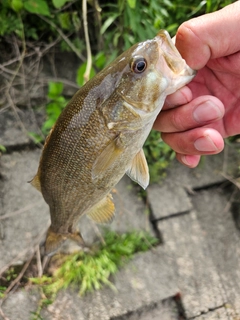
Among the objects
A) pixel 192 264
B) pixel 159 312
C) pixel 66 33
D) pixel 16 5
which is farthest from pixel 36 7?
pixel 159 312

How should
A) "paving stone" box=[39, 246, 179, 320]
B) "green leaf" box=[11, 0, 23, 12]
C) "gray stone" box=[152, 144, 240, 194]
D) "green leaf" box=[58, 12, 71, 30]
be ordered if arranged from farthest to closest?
"gray stone" box=[152, 144, 240, 194] < "green leaf" box=[58, 12, 71, 30] < "green leaf" box=[11, 0, 23, 12] < "paving stone" box=[39, 246, 179, 320]

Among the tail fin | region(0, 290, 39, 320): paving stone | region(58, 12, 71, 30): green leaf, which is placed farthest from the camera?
region(58, 12, 71, 30): green leaf

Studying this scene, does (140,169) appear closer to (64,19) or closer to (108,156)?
(108,156)

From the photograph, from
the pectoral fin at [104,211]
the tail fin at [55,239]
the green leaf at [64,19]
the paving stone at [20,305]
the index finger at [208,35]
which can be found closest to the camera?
the index finger at [208,35]

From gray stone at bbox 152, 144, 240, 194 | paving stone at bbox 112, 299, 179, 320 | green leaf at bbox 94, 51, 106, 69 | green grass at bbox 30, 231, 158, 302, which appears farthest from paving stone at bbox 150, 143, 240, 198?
green leaf at bbox 94, 51, 106, 69

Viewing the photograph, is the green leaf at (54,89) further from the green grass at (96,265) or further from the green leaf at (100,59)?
the green grass at (96,265)

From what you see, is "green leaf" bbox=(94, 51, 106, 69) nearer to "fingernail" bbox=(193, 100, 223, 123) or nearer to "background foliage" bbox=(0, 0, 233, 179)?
"background foliage" bbox=(0, 0, 233, 179)

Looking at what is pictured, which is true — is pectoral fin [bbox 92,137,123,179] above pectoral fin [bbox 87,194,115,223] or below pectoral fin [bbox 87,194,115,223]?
above

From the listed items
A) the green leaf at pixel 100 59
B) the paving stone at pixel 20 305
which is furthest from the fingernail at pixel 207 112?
the paving stone at pixel 20 305
